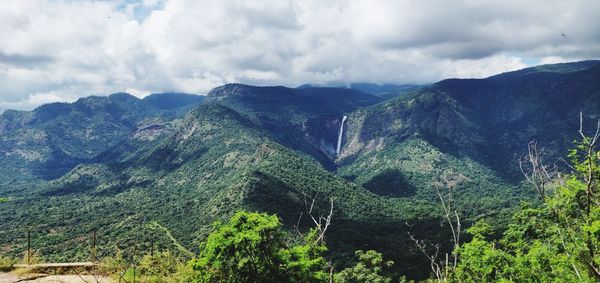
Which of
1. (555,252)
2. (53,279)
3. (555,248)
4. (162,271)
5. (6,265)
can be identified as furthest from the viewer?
(555,248)

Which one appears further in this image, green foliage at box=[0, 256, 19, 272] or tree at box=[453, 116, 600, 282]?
tree at box=[453, 116, 600, 282]

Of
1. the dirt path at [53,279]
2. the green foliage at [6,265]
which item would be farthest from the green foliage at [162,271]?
the green foliage at [6,265]

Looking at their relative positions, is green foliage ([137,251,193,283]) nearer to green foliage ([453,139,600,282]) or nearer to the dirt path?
the dirt path

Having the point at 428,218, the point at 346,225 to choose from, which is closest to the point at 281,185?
the point at 346,225

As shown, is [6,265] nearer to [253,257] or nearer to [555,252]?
[253,257]

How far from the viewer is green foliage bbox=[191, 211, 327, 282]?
25.3 metres

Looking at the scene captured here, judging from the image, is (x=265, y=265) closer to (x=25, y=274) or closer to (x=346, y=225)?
(x=25, y=274)

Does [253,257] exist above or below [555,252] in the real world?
above

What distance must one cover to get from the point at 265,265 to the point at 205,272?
3597 mm

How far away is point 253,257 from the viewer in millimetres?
25609

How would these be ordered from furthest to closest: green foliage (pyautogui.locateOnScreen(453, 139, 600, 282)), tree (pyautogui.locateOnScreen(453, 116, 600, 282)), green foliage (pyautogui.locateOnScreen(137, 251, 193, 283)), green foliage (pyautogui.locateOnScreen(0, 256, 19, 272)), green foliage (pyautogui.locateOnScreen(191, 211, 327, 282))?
green foliage (pyautogui.locateOnScreen(453, 139, 600, 282)) < tree (pyautogui.locateOnScreen(453, 116, 600, 282)) < green foliage (pyautogui.locateOnScreen(191, 211, 327, 282)) < green foliage (pyautogui.locateOnScreen(0, 256, 19, 272)) < green foliage (pyautogui.locateOnScreen(137, 251, 193, 283))

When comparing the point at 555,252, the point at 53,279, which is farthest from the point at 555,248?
the point at 53,279

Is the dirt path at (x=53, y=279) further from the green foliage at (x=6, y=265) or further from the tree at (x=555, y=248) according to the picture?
the tree at (x=555, y=248)

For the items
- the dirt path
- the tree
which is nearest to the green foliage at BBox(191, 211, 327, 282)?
the dirt path
